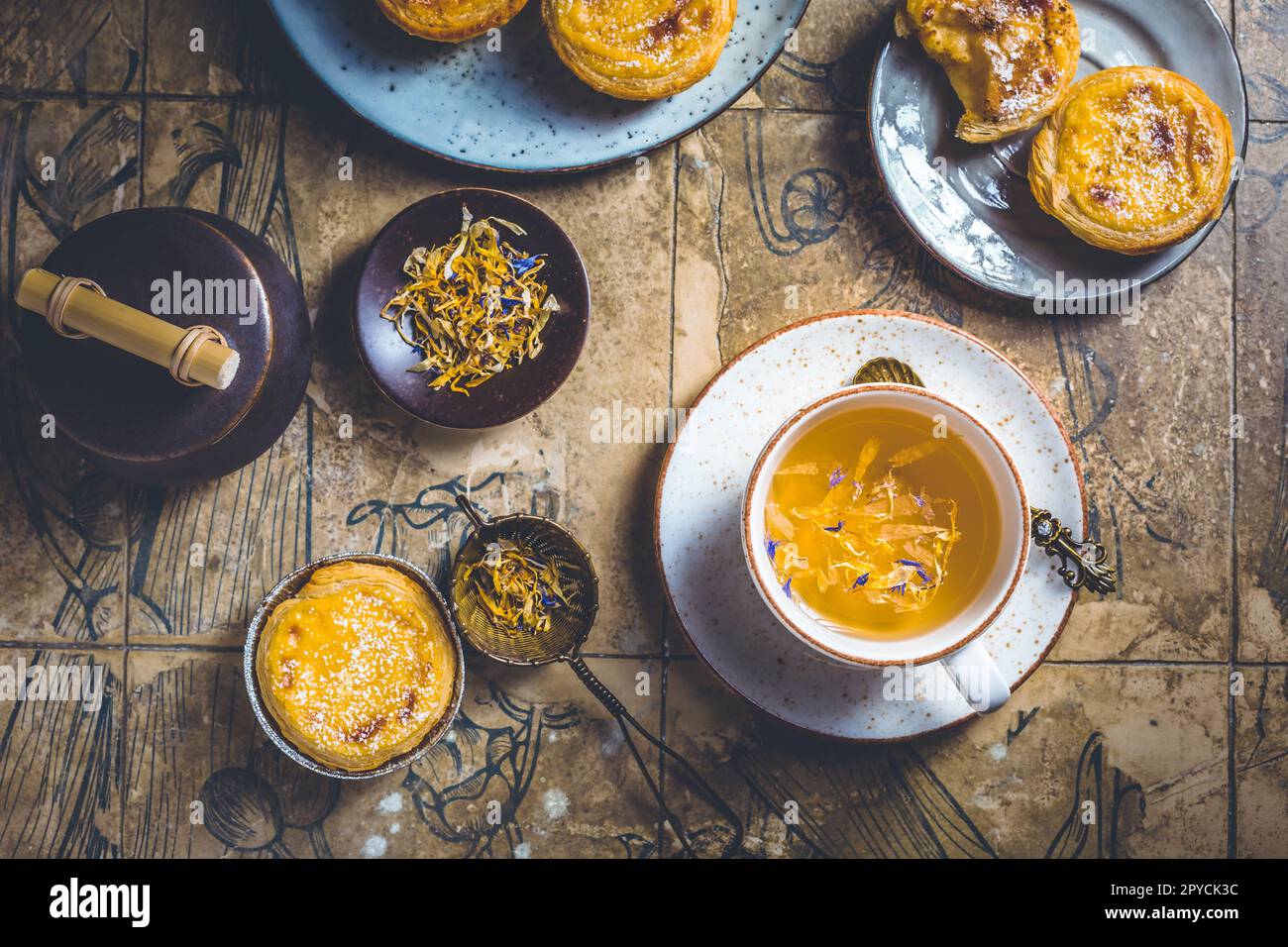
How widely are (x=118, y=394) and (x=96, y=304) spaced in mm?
128

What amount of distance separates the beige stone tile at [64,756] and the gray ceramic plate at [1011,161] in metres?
1.51

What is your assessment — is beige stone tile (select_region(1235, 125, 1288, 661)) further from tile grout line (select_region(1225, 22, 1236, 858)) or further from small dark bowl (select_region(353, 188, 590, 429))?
small dark bowl (select_region(353, 188, 590, 429))

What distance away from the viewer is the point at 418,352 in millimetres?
1428

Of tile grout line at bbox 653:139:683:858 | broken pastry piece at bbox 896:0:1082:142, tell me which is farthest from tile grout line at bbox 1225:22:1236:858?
tile grout line at bbox 653:139:683:858

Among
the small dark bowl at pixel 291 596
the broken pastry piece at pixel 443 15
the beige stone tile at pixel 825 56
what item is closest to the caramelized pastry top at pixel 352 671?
the small dark bowl at pixel 291 596

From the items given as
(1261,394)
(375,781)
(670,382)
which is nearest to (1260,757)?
(1261,394)

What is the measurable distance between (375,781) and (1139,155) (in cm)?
156

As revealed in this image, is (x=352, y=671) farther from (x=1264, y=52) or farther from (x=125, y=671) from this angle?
(x=1264, y=52)

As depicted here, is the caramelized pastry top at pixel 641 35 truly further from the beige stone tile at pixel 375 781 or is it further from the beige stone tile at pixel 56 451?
the beige stone tile at pixel 375 781

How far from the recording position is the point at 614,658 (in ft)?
4.99

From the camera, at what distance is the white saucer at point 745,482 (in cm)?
127
